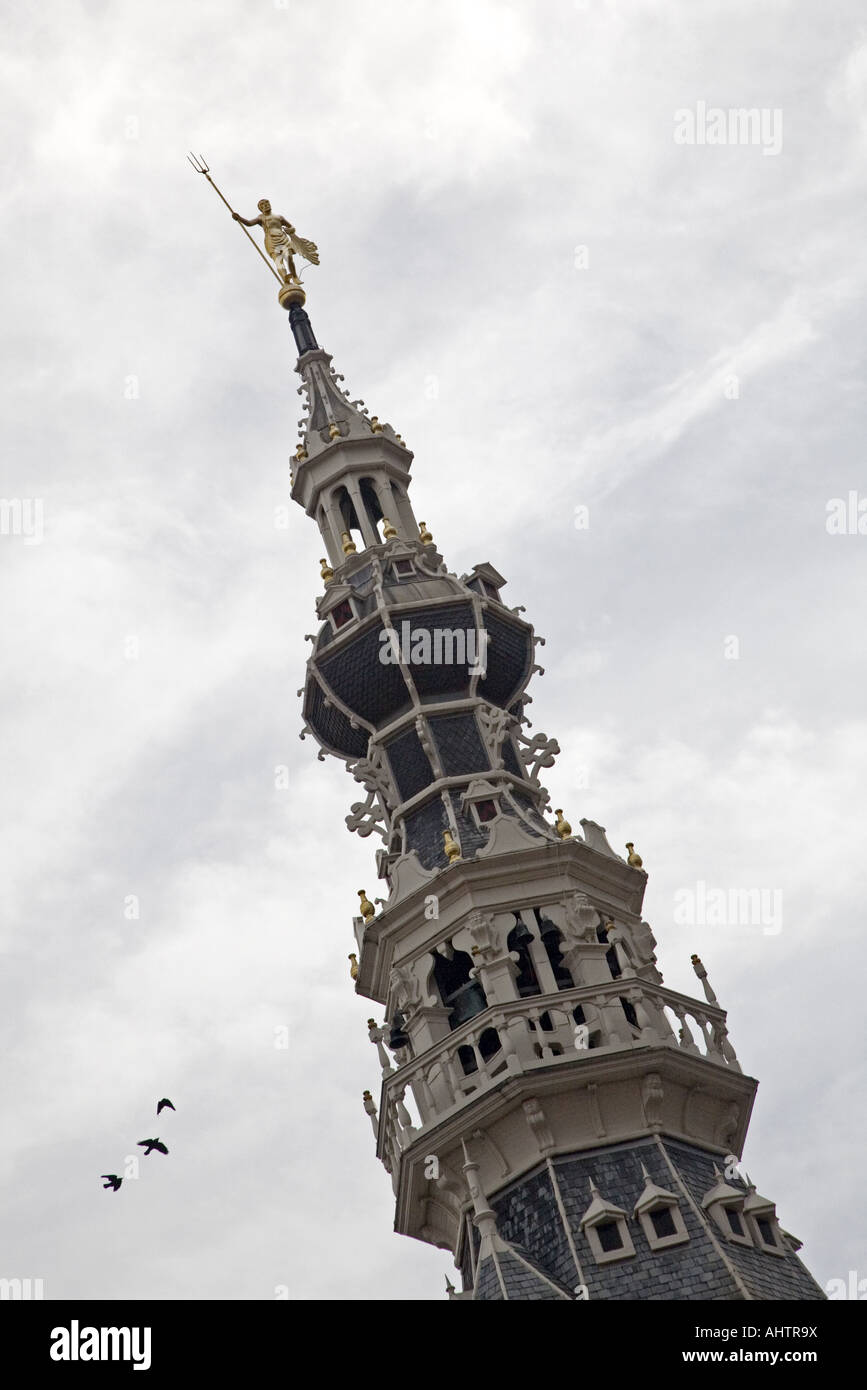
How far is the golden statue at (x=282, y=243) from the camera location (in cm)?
6481

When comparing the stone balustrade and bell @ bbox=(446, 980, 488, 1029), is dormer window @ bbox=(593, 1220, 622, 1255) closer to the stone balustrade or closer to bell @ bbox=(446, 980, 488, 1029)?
the stone balustrade

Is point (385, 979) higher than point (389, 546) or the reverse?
the reverse

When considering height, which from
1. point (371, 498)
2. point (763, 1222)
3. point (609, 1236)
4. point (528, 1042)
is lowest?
point (609, 1236)

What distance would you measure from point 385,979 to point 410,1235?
6.66 meters

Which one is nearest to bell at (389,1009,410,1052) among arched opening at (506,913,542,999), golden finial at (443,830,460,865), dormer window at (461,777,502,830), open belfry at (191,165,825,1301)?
open belfry at (191,165,825,1301)

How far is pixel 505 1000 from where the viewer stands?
4325 cm

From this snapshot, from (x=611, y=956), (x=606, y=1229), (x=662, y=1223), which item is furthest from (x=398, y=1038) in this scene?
(x=662, y=1223)

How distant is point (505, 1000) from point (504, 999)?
0.52 feet

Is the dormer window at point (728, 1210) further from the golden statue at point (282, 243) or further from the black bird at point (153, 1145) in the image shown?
the golden statue at point (282, 243)

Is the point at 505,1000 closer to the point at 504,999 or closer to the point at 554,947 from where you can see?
the point at 504,999

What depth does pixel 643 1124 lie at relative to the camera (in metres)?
41.4
